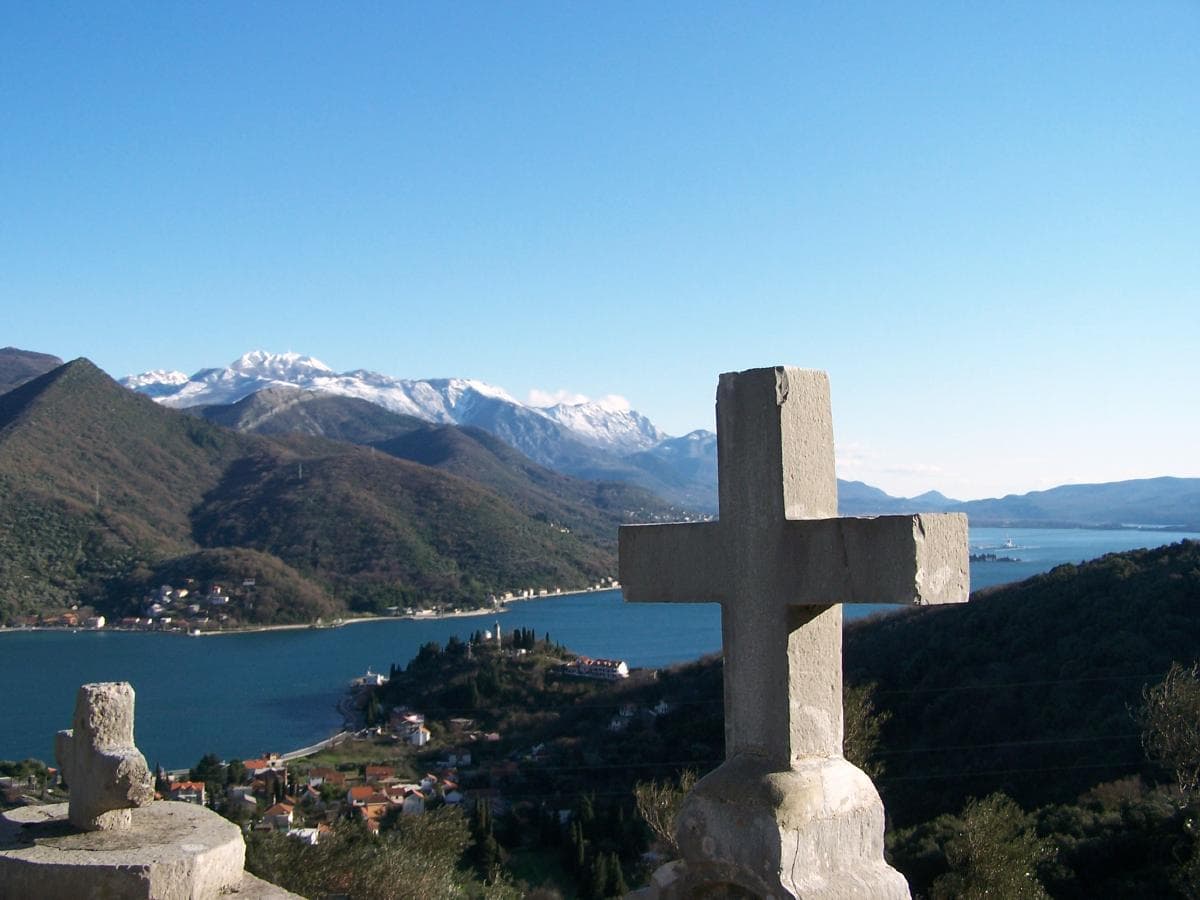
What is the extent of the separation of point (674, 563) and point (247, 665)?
66726 mm

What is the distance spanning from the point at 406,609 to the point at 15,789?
6699 cm

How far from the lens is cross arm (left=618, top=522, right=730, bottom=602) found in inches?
108

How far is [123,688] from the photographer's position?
11.3ft

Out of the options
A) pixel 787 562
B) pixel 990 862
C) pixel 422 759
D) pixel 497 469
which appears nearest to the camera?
pixel 787 562

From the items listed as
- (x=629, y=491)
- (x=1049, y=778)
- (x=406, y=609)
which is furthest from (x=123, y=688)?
(x=629, y=491)

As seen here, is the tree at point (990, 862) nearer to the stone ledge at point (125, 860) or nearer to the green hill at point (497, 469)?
the stone ledge at point (125, 860)

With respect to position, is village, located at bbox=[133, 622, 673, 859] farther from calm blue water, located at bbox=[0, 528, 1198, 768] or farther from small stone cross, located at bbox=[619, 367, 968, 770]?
small stone cross, located at bbox=[619, 367, 968, 770]

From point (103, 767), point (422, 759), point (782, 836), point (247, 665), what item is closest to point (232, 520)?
point (247, 665)

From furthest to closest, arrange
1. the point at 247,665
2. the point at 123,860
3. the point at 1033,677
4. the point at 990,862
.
Answer: the point at 247,665, the point at 1033,677, the point at 990,862, the point at 123,860

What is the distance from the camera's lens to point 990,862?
923 cm

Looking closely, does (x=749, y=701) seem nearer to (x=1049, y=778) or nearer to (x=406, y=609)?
(x=1049, y=778)

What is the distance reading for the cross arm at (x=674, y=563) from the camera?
2.75 metres

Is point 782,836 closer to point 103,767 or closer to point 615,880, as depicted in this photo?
point 103,767

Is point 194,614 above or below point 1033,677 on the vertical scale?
below
